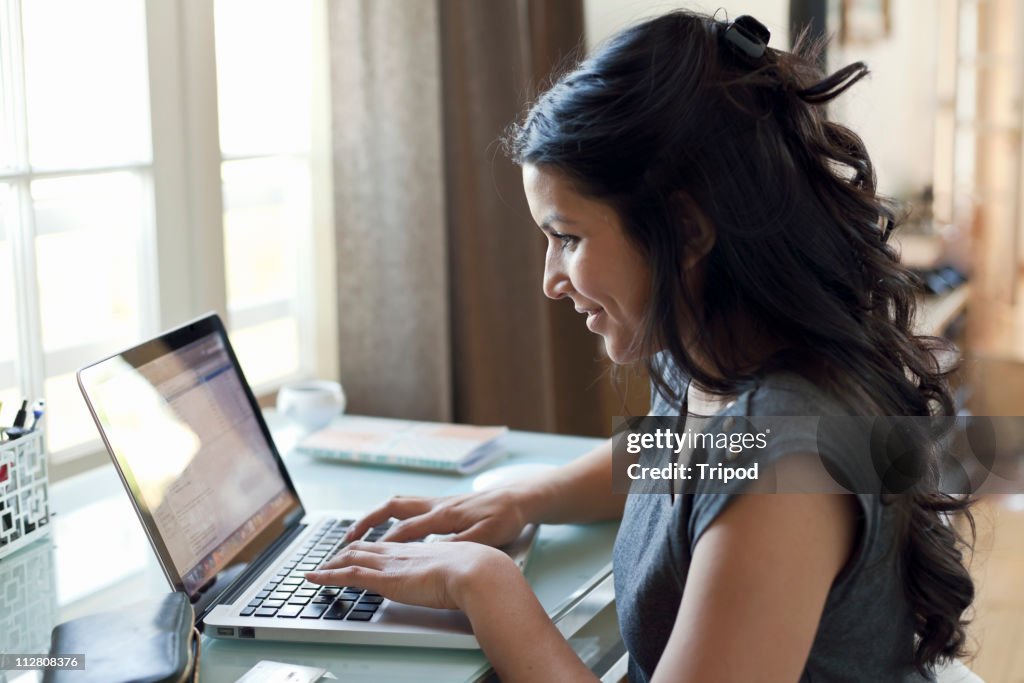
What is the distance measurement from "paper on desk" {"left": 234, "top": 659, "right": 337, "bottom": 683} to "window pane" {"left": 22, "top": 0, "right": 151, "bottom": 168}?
858 mm

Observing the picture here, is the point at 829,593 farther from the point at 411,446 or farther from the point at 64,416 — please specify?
the point at 64,416

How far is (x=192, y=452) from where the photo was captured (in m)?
1.17

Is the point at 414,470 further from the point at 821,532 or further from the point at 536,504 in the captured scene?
the point at 821,532

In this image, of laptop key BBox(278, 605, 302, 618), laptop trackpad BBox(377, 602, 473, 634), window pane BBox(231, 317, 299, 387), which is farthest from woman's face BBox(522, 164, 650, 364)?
window pane BBox(231, 317, 299, 387)

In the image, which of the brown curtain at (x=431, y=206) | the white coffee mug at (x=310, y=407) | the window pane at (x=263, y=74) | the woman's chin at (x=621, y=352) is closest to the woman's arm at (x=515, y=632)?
the woman's chin at (x=621, y=352)

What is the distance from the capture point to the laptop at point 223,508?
1020 millimetres

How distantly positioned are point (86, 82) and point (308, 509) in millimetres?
700

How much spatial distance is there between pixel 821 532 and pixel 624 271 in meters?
0.28

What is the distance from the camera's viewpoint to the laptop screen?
41.6 inches

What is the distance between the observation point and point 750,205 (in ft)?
3.00

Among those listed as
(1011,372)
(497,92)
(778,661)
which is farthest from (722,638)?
(1011,372)

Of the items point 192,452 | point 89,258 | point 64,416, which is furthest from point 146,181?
point 192,452

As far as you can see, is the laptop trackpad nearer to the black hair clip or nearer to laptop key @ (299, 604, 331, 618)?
laptop key @ (299, 604, 331, 618)

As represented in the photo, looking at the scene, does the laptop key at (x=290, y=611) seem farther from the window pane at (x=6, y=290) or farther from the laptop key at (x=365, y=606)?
the window pane at (x=6, y=290)
